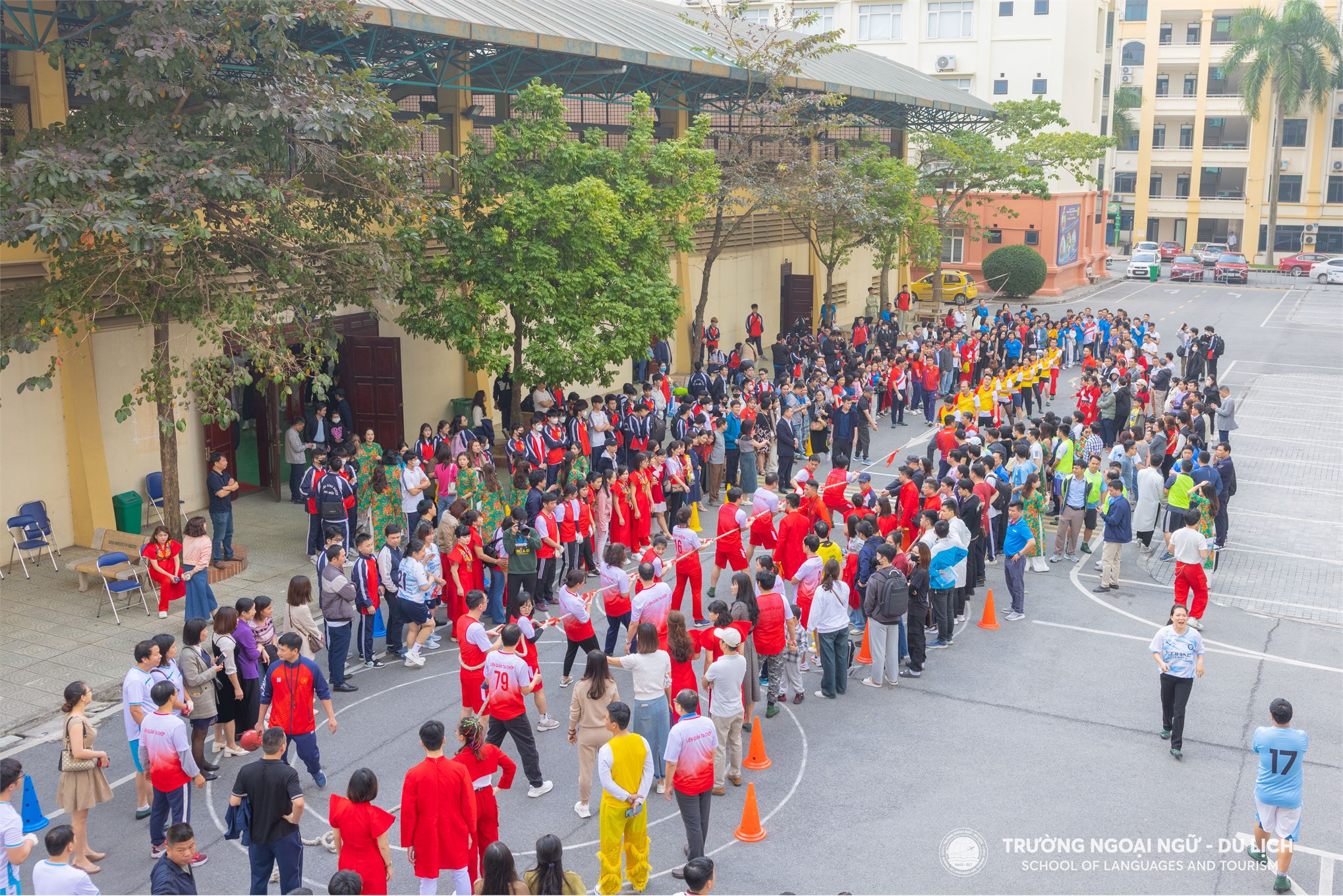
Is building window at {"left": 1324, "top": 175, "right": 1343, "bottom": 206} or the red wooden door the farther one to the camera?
building window at {"left": 1324, "top": 175, "right": 1343, "bottom": 206}

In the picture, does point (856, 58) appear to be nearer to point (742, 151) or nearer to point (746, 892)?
point (742, 151)

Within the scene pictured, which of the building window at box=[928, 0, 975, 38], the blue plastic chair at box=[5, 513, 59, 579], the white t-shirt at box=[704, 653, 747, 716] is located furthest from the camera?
the building window at box=[928, 0, 975, 38]

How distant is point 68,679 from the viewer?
11.9m

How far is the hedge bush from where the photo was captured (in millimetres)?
48406

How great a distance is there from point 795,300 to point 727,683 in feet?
88.6

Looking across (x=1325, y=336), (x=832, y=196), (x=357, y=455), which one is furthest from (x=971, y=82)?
(x=357, y=455)

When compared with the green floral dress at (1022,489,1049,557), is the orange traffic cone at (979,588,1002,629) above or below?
below

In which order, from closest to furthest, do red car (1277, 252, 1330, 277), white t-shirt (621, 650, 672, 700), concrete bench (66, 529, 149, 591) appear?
white t-shirt (621, 650, 672, 700) → concrete bench (66, 529, 149, 591) → red car (1277, 252, 1330, 277)

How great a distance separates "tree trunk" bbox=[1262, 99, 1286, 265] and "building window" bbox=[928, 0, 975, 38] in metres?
22.2

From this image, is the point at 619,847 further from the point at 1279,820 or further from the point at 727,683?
the point at 1279,820

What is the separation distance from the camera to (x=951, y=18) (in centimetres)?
5431

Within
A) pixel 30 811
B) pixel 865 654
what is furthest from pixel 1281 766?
pixel 30 811

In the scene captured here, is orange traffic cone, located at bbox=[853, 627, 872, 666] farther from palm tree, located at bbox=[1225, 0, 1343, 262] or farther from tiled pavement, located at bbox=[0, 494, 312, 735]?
palm tree, located at bbox=[1225, 0, 1343, 262]

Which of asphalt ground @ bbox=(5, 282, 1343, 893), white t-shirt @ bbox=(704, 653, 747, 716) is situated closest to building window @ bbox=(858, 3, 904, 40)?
asphalt ground @ bbox=(5, 282, 1343, 893)
